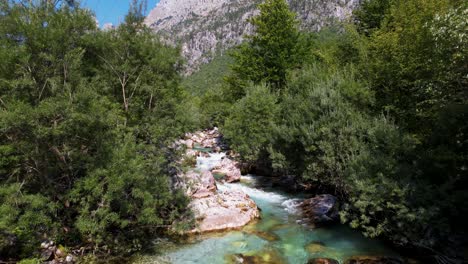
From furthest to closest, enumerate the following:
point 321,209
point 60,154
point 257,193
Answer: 1. point 257,193
2. point 321,209
3. point 60,154

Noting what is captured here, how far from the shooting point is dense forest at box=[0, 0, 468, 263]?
9.58 m

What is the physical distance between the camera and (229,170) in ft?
79.0

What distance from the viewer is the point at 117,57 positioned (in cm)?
1518

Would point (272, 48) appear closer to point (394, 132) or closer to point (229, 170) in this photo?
point (229, 170)

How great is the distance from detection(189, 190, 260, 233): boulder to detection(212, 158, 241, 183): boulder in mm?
5579

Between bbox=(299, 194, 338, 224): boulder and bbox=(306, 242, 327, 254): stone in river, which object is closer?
bbox=(306, 242, 327, 254): stone in river

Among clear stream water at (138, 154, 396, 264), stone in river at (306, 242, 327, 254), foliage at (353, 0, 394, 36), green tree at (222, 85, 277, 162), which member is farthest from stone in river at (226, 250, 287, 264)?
foliage at (353, 0, 394, 36)

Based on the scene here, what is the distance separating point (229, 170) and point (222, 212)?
940cm

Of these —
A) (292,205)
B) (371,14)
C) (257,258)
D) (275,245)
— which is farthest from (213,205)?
(371,14)

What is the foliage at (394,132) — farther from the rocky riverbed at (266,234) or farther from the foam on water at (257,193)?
the foam on water at (257,193)

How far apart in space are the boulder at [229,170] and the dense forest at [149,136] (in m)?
5.82

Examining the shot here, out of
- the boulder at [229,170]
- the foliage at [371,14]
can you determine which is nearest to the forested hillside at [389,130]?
the foliage at [371,14]

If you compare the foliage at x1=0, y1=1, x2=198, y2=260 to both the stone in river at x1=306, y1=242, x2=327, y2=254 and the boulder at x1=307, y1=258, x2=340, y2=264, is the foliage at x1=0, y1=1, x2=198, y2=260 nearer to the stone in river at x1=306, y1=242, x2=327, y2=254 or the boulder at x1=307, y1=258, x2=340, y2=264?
the stone in river at x1=306, y1=242, x2=327, y2=254

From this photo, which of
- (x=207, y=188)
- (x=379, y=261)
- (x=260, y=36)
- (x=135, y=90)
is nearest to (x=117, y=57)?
(x=135, y=90)
